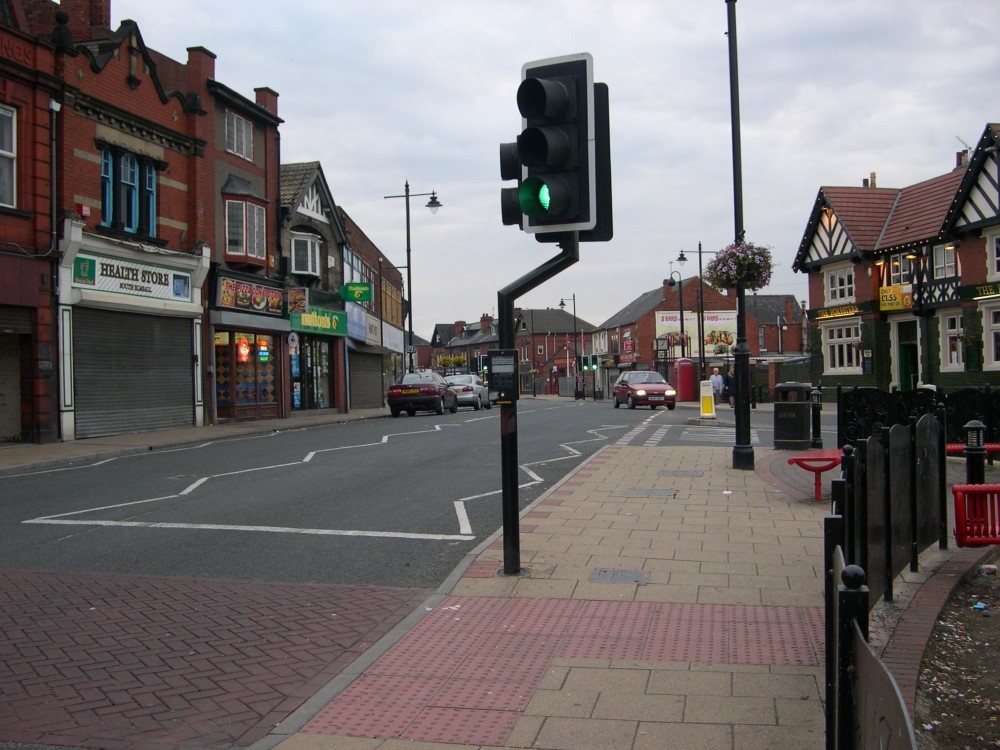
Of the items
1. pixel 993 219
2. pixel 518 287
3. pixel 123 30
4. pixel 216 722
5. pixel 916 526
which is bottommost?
pixel 216 722

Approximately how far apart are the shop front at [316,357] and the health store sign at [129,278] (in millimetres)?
6620

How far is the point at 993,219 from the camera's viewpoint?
30.3 m

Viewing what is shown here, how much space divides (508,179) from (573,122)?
2.11 feet

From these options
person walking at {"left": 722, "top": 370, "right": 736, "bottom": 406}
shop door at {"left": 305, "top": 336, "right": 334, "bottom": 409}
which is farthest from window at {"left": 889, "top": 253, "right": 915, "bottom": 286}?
shop door at {"left": 305, "top": 336, "right": 334, "bottom": 409}

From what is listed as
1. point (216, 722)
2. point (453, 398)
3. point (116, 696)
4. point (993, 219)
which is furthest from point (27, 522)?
point (993, 219)

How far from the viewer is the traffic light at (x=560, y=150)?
6.18 meters

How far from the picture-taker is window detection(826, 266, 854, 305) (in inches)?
1554

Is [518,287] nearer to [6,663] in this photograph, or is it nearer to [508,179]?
[508,179]

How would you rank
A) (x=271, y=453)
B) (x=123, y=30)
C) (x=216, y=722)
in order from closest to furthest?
1. (x=216, y=722)
2. (x=271, y=453)
3. (x=123, y=30)

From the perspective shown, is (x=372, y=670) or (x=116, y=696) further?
(x=372, y=670)

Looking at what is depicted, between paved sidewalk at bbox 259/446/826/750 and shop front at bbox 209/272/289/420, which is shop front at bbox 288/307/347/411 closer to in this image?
shop front at bbox 209/272/289/420

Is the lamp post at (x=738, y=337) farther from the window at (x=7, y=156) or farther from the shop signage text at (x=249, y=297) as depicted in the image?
the shop signage text at (x=249, y=297)

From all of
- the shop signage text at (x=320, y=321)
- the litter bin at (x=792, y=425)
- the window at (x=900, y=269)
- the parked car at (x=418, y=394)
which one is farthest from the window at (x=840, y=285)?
Result: the litter bin at (x=792, y=425)

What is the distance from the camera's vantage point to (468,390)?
35625 millimetres
